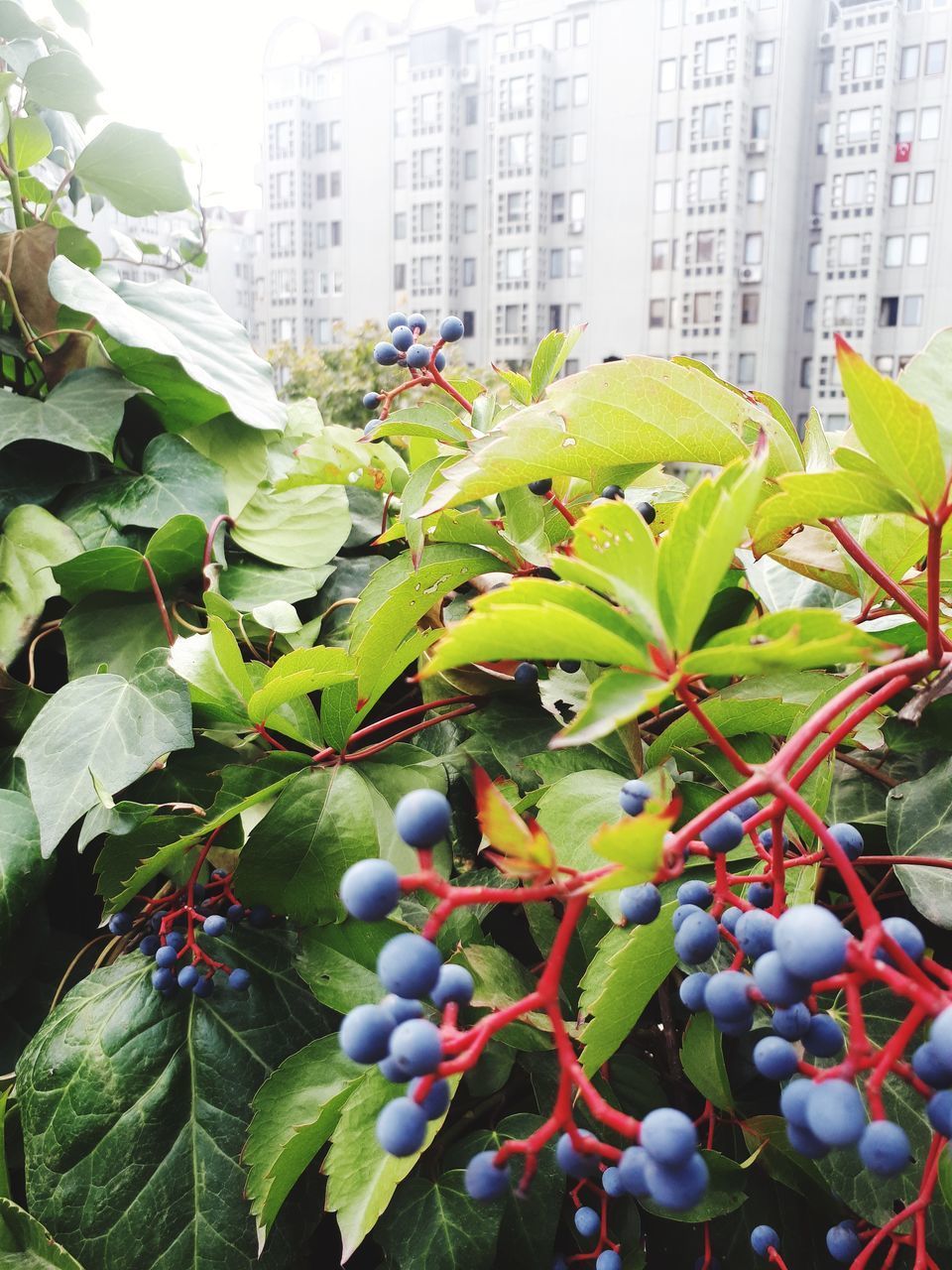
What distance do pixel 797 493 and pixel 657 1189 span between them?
135 mm

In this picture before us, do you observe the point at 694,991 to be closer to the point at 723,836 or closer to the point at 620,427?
the point at 723,836

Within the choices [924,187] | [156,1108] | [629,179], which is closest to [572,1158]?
[156,1108]

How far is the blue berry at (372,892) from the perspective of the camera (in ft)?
0.52

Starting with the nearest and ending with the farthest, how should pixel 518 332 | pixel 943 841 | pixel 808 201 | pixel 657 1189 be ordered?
pixel 657 1189 < pixel 943 841 < pixel 808 201 < pixel 518 332

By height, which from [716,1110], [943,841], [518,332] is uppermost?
[518,332]

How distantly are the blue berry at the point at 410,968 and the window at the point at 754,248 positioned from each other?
51.3 ft

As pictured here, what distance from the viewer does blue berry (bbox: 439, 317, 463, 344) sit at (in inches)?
15.1

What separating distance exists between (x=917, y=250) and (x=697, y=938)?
15.6 metres

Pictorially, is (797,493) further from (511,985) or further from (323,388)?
(323,388)

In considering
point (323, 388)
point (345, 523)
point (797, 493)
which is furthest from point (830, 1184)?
point (323, 388)

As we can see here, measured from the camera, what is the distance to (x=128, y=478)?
1.77ft

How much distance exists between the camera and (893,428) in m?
0.19

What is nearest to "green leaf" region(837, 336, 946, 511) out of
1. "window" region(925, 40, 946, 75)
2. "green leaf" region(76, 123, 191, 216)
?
"green leaf" region(76, 123, 191, 216)

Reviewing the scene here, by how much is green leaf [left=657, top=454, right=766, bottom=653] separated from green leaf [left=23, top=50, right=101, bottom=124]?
0.64 meters
